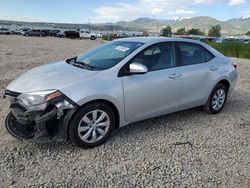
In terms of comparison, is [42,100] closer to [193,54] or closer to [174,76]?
[174,76]

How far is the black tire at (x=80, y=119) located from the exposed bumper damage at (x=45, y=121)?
81 mm

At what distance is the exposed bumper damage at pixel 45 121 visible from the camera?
136 inches

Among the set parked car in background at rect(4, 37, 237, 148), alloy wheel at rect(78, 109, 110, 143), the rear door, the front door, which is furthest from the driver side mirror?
the rear door

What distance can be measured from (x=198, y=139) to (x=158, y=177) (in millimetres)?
1335

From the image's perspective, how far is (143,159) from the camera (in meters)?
3.64

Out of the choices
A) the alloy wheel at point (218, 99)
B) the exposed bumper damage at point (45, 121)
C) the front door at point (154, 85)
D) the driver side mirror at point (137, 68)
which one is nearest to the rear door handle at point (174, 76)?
the front door at point (154, 85)

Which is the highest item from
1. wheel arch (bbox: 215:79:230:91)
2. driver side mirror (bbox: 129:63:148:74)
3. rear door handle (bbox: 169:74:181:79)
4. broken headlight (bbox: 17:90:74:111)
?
driver side mirror (bbox: 129:63:148:74)

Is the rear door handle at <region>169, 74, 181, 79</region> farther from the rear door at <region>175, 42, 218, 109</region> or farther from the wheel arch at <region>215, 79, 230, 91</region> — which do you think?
the wheel arch at <region>215, 79, 230, 91</region>

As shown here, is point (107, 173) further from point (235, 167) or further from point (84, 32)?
point (84, 32)

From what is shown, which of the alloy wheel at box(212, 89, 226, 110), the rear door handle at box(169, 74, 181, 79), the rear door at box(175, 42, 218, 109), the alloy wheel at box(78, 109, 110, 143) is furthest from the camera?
the alloy wheel at box(212, 89, 226, 110)

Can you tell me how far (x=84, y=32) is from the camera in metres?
59.7

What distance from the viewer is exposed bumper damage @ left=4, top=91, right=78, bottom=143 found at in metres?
3.45

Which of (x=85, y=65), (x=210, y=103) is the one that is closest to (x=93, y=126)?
(x=85, y=65)

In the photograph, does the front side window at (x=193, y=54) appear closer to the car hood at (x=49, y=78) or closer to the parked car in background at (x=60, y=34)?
the car hood at (x=49, y=78)
